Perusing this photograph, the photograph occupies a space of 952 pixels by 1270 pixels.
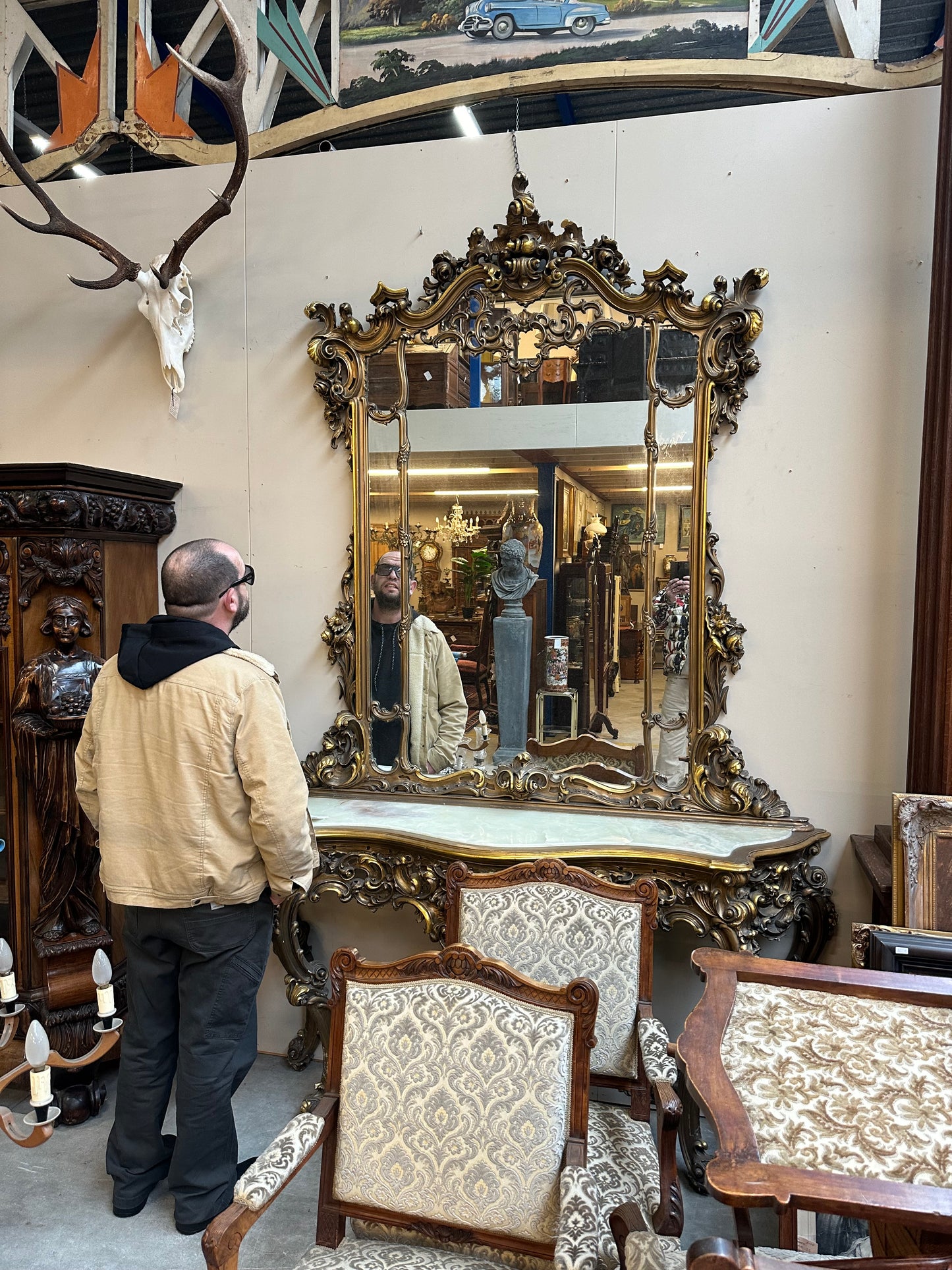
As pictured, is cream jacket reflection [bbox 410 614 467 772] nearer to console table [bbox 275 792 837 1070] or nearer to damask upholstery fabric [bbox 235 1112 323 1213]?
console table [bbox 275 792 837 1070]

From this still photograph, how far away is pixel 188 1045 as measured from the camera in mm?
2164

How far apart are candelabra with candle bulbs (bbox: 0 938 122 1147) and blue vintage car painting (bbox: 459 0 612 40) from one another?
3248 mm

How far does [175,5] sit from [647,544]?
2.96 m

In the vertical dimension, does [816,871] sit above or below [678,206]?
below

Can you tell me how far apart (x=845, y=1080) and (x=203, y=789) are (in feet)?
5.18

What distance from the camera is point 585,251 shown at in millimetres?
2748

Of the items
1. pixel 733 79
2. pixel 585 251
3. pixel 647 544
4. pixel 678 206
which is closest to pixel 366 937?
pixel 647 544

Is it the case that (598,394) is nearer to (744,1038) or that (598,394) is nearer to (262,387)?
(262,387)

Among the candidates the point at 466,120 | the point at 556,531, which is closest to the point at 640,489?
the point at 556,531

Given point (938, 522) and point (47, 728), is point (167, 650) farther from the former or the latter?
point (938, 522)

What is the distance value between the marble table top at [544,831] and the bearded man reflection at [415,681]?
0.19 metres

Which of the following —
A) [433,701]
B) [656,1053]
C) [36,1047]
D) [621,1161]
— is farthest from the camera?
[433,701]

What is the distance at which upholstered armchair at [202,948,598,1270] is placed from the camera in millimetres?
1476

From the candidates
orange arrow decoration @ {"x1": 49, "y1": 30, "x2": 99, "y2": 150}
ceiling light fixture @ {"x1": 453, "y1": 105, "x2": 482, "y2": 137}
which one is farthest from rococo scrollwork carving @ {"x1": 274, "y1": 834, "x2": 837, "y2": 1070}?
orange arrow decoration @ {"x1": 49, "y1": 30, "x2": 99, "y2": 150}
